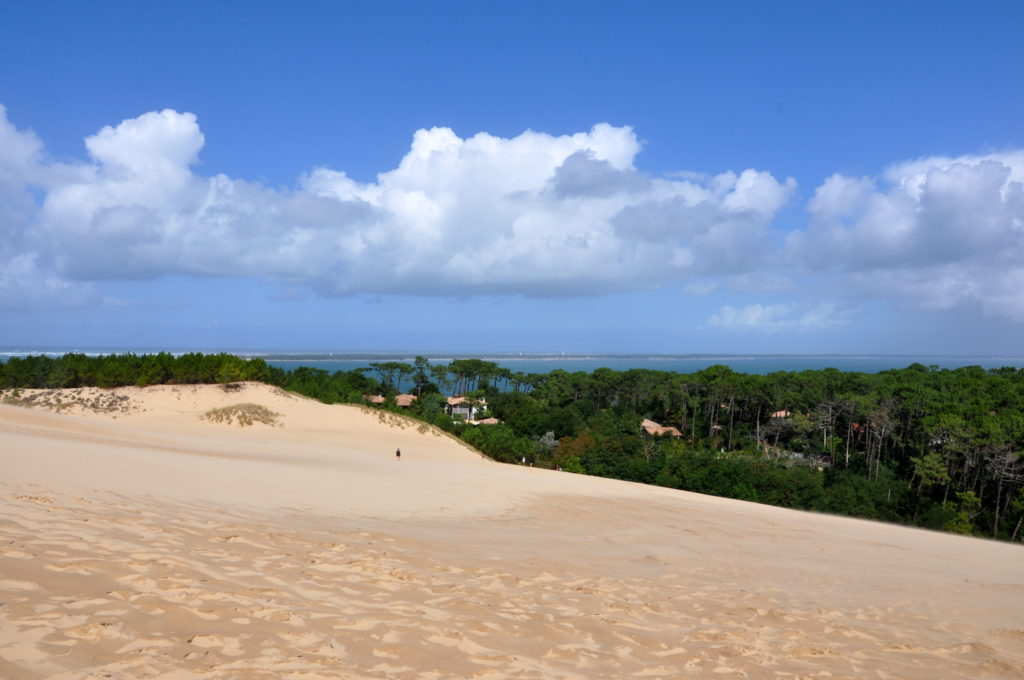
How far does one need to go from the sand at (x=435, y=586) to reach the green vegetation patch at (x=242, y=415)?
1521 cm

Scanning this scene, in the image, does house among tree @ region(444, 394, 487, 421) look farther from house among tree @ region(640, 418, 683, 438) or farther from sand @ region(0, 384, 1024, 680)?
sand @ region(0, 384, 1024, 680)

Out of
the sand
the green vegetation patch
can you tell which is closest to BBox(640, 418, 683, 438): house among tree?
the green vegetation patch

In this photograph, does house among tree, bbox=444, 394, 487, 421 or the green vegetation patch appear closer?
the green vegetation patch

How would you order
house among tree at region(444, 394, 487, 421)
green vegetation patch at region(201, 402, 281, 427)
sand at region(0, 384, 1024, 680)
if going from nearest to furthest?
1. sand at region(0, 384, 1024, 680)
2. green vegetation patch at region(201, 402, 281, 427)
3. house among tree at region(444, 394, 487, 421)

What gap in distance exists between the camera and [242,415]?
30062 mm

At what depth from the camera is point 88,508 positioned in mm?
8211

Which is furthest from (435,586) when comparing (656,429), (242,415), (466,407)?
(466,407)

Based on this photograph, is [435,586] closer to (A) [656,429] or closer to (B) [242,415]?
(B) [242,415]

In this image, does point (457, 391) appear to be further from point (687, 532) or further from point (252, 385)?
Result: point (687, 532)

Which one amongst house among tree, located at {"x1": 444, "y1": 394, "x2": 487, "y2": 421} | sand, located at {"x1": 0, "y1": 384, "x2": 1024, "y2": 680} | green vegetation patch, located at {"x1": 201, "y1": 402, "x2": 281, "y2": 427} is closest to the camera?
sand, located at {"x1": 0, "y1": 384, "x2": 1024, "y2": 680}

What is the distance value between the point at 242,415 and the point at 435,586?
87.2 feet

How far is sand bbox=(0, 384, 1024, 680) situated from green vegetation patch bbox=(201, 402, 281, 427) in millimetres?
15212

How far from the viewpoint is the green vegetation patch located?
2945 cm

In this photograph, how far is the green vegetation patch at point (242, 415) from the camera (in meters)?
29.5
